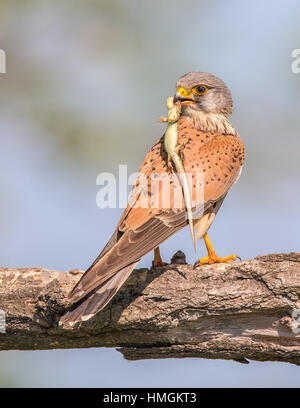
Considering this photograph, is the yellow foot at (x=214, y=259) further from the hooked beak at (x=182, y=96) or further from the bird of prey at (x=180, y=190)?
the hooked beak at (x=182, y=96)

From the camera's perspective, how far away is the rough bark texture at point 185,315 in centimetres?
417

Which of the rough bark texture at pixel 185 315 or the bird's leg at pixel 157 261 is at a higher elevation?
the bird's leg at pixel 157 261

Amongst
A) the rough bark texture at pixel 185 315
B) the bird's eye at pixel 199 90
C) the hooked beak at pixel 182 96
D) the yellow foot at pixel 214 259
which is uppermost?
the bird's eye at pixel 199 90

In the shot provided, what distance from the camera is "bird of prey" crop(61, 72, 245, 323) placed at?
13.5 feet

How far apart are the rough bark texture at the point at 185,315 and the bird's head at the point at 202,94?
2047 millimetres

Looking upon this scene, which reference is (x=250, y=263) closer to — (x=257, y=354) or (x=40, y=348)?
(x=257, y=354)

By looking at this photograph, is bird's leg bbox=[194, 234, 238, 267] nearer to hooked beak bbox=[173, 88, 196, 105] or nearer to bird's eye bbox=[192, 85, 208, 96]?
hooked beak bbox=[173, 88, 196, 105]

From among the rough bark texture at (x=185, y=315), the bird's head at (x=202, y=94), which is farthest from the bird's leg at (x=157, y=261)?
the bird's head at (x=202, y=94)

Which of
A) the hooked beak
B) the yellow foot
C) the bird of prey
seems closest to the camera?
the bird of prey

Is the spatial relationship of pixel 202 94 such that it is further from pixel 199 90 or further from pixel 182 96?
pixel 182 96

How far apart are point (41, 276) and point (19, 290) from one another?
20 cm

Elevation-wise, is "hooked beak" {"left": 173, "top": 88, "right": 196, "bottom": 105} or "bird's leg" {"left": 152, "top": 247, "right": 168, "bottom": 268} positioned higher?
"hooked beak" {"left": 173, "top": 88, "right": 196, "bottom": 105}

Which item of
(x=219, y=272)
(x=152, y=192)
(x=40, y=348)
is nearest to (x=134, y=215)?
(x=152, y=192)

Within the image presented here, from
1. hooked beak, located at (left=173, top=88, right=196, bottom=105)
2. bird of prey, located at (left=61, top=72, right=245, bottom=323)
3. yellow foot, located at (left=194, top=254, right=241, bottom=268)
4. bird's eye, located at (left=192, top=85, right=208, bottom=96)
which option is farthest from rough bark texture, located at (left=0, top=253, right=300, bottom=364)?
bird's eye, located at (left=192, top=85, right=208, bottom=96)
